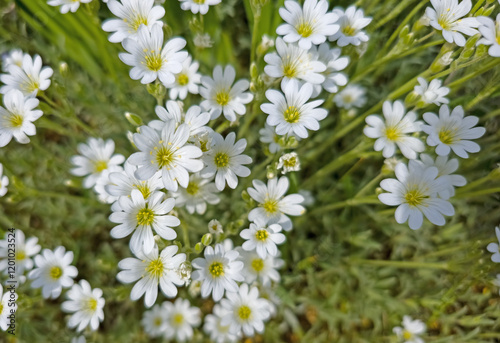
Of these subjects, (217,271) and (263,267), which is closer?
(217,271)

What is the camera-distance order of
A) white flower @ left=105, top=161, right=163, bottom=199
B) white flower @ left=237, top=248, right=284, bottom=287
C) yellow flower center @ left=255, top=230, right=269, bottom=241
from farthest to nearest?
white flower @ left=237, top=248, right=284, bottom=287 < yellow flower center @ left=255, top=230, right=269, bottom=241 < white flower @ left=105, top=161, right=163, bottom=199

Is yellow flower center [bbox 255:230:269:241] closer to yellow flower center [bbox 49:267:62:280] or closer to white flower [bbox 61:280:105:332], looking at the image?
Result: white flower [bbox 61:280:105:332]

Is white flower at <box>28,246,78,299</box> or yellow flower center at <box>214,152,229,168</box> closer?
yellow flower center at <box>214,152,229,168</box>

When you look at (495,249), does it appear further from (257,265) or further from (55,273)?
(55,273)

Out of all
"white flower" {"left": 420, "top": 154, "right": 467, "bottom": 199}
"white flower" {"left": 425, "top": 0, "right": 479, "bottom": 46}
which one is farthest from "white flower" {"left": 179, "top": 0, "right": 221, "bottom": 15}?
"white flower" {"left": 420, "top": 154, "right": 467, "bottom": 199}

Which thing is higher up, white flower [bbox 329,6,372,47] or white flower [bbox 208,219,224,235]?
white flower [bbox 329,6,372,47]

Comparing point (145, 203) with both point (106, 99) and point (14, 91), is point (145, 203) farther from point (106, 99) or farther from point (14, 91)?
point (106, 99)

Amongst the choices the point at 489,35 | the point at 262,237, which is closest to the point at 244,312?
the point at 262,237
